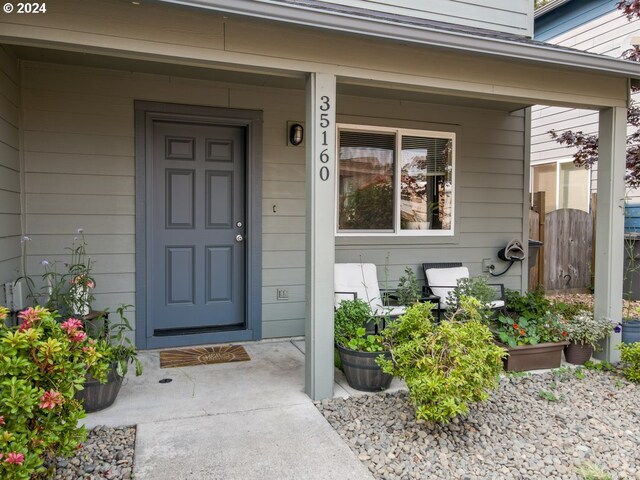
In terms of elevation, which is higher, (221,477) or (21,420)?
(21,420)

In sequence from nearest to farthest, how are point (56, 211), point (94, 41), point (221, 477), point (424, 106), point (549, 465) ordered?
point (221, 477) → point (549, 465) → point (94, 41) → point (56, 211) → point (424, 106)

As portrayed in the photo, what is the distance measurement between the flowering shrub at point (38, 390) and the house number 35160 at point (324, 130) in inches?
68.2

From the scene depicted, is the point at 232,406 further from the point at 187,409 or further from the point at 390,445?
the point at 390,445

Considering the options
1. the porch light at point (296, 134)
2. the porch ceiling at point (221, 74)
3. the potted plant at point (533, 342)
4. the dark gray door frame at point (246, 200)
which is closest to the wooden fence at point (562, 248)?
the porch ceiling at point (221, 74)

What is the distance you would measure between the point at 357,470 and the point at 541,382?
197 centimetres

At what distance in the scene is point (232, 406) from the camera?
3.06 meters

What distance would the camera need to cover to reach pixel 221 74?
4.09 m

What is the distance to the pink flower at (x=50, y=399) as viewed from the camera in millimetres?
1866

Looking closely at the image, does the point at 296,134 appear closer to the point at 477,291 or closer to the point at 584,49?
the point at 477,291

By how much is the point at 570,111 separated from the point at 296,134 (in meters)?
5.65

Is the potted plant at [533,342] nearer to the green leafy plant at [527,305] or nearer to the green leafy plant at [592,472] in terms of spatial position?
the green leafy plant at [527,305]

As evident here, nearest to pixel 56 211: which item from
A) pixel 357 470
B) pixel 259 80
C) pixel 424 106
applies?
pixel 259 80

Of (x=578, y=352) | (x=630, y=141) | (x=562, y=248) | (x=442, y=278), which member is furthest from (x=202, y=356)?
(x=630, y=141)

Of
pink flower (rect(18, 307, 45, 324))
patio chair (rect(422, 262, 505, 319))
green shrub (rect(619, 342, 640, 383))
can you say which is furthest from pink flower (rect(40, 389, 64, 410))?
green shrub (rect(619, 342, 640, 383))
